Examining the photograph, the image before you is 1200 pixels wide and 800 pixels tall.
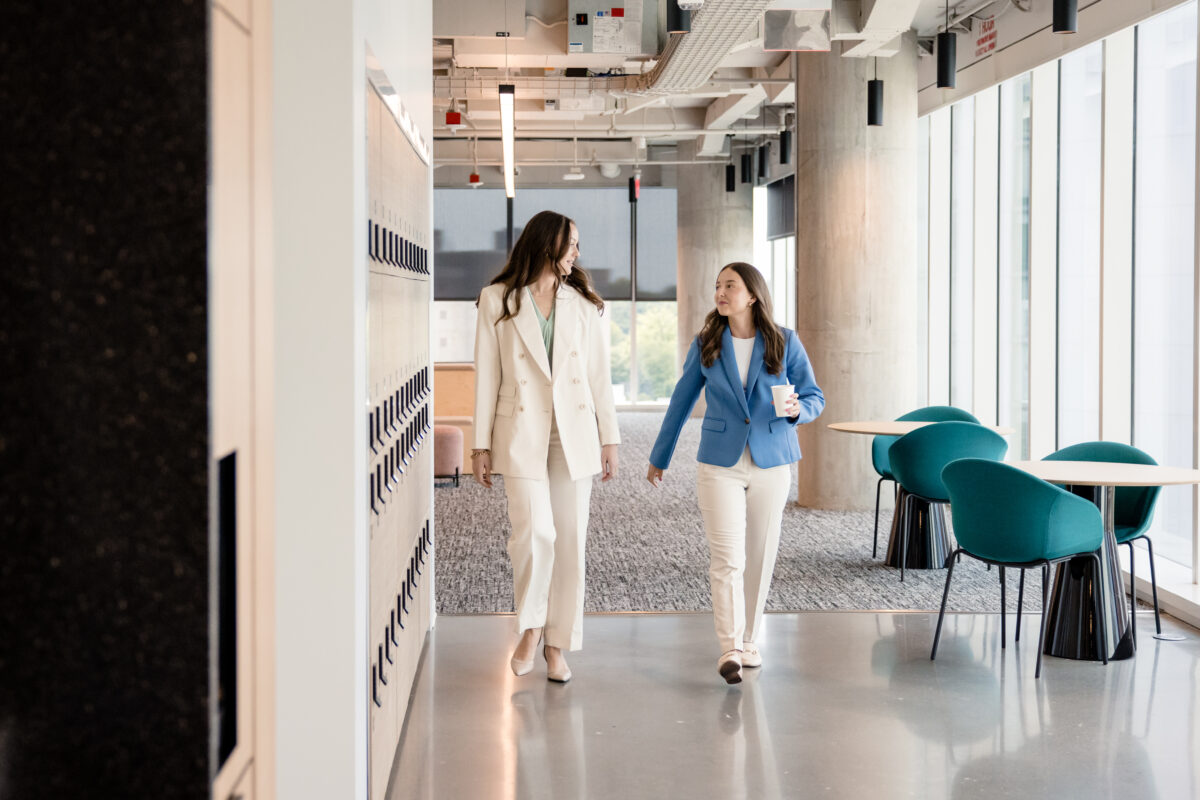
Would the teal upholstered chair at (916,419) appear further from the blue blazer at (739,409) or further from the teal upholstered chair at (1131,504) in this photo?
the blue blazer at (739,409)

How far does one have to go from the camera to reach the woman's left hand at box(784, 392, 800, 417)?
4.05 m

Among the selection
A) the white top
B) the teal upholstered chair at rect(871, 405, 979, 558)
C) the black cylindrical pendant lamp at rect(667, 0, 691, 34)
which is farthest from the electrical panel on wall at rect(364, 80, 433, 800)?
the teal upholstered chair at rect(871, 405, 979, 558)

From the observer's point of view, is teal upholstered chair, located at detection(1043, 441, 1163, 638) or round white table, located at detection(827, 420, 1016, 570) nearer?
teal upholstered chair, located at detection(1043, 441, 1163, 638)

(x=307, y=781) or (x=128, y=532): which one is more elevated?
(x=128, y=532)

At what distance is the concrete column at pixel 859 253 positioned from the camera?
841 cm

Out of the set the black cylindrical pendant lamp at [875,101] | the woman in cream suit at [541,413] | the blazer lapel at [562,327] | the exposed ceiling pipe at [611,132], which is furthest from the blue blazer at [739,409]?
the exposed ceiling pipe at [611,132]

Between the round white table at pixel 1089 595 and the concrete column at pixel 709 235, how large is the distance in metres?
12.2

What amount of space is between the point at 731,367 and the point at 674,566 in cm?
249

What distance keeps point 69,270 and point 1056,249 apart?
7.89m

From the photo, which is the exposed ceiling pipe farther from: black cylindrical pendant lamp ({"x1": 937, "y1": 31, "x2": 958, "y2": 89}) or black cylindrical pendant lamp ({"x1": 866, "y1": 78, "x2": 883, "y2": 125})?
black cylindrical pendant lamp ({"x1": 937, "y1": 31, "x2": 958, "y2": 89})

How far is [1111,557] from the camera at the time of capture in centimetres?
465

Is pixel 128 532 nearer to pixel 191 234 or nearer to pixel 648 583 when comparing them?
pixel 191 234

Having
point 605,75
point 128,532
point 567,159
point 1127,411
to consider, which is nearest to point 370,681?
point 128,532

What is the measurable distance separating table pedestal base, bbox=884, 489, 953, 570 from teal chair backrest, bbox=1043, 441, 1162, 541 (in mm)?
1070
